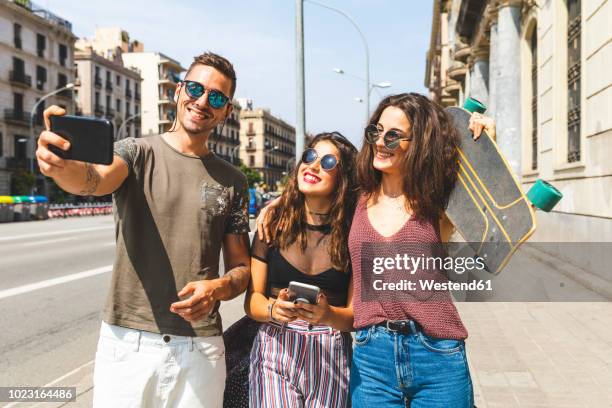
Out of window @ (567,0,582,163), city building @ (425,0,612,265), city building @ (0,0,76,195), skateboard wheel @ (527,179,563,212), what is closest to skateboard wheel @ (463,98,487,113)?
skateboard wheel @ (527,179,563,212)

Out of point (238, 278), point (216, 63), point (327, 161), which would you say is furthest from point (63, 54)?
point (238, 278)

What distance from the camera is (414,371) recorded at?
2.07 m

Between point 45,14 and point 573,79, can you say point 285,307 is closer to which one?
point 573,79

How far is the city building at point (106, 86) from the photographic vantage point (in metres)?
59.8

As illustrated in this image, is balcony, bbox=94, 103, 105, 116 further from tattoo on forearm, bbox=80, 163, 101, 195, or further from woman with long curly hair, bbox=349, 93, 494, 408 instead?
woman with long curly hair, bbox=349, 93, 494, 408

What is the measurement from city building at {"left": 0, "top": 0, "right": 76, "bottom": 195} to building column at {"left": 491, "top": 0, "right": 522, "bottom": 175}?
36.9m

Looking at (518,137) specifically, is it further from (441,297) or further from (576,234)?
(441,297)

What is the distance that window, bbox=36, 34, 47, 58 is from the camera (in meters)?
49.6

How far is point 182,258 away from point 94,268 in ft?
32.9

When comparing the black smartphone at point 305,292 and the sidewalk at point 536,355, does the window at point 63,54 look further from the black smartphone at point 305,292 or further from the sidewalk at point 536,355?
the black smartphone at point 305,292

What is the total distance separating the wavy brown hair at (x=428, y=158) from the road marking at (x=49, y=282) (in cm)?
804

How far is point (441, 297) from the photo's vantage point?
2.11 m

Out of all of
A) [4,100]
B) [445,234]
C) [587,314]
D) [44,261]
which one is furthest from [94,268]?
[4,100]

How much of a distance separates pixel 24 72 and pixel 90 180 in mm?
52203
